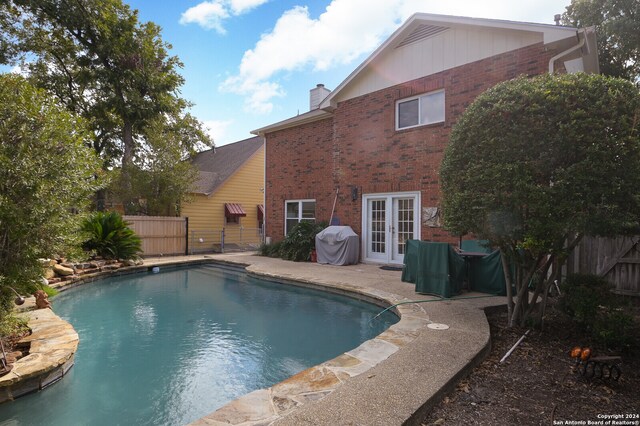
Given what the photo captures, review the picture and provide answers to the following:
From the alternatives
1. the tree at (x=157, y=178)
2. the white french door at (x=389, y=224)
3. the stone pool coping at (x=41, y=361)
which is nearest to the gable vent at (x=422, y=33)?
the white french door at (x=389, y=224)

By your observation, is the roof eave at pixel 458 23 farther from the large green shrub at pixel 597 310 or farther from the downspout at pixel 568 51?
the large green shrub at pixel 597 310

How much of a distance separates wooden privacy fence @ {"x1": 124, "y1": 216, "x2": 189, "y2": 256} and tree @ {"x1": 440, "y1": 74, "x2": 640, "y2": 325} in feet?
39.4

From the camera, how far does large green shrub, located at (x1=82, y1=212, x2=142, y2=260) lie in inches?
390

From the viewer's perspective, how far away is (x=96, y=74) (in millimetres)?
15359

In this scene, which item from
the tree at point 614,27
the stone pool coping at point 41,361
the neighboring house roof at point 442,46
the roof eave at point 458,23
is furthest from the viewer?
the tree at point 614,27

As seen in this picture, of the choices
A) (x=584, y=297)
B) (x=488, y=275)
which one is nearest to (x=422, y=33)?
(x=488, y=275)

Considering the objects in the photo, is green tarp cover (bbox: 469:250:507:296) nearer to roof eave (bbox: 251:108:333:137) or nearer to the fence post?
roof eave (bbox: 251:108:333:137)

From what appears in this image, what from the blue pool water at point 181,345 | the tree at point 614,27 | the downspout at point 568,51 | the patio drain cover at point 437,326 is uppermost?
the tree at point 614,27

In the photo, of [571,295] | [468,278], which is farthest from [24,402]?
[468,278]

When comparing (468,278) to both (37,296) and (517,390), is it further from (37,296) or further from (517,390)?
(37,296)

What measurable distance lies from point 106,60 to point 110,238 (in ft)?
32.2

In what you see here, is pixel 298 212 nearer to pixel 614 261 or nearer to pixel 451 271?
pixel 451 271

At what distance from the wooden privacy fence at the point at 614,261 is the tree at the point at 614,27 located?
9.89 metres

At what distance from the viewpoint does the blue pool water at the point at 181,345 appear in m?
3.01
